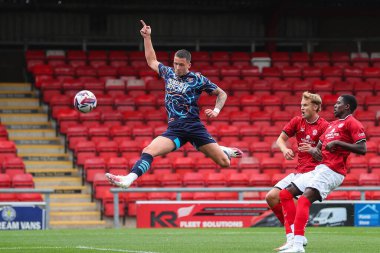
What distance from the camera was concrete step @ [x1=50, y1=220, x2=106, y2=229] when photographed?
21719mm

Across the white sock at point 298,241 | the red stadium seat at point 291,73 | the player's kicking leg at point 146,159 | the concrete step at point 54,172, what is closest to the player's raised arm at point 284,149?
the white sock at point 298,241

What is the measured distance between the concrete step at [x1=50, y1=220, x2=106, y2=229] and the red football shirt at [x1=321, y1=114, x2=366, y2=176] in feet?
36.3

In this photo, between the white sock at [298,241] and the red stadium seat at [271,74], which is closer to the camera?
the white sock at [298,241]

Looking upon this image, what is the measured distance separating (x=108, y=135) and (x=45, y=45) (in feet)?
23.9

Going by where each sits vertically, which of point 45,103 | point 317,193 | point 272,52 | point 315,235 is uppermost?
point 272,52

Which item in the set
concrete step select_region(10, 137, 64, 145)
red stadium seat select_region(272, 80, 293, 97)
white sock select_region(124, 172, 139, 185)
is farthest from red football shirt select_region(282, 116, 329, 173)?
red stadium seat select_region(272, 80, 293, 97)

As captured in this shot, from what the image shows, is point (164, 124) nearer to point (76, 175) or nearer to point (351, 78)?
point (76, 175)

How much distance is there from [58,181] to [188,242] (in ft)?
36.0

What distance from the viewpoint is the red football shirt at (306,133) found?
1240cm

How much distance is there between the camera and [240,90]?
28.1 m

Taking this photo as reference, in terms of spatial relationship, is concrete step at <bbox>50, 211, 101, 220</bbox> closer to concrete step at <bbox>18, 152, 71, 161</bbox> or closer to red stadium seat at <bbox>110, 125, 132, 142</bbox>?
concrete step at <bbox>18, 152, 71, 161</bbox>

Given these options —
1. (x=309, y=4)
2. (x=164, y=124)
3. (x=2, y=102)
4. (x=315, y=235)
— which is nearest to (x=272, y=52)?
(x=309, y=4)

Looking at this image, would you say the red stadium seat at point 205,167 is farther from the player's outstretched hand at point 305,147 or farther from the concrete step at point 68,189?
the player's outstretched hand at point 305,147

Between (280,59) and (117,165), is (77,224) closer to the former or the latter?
(117,165)
